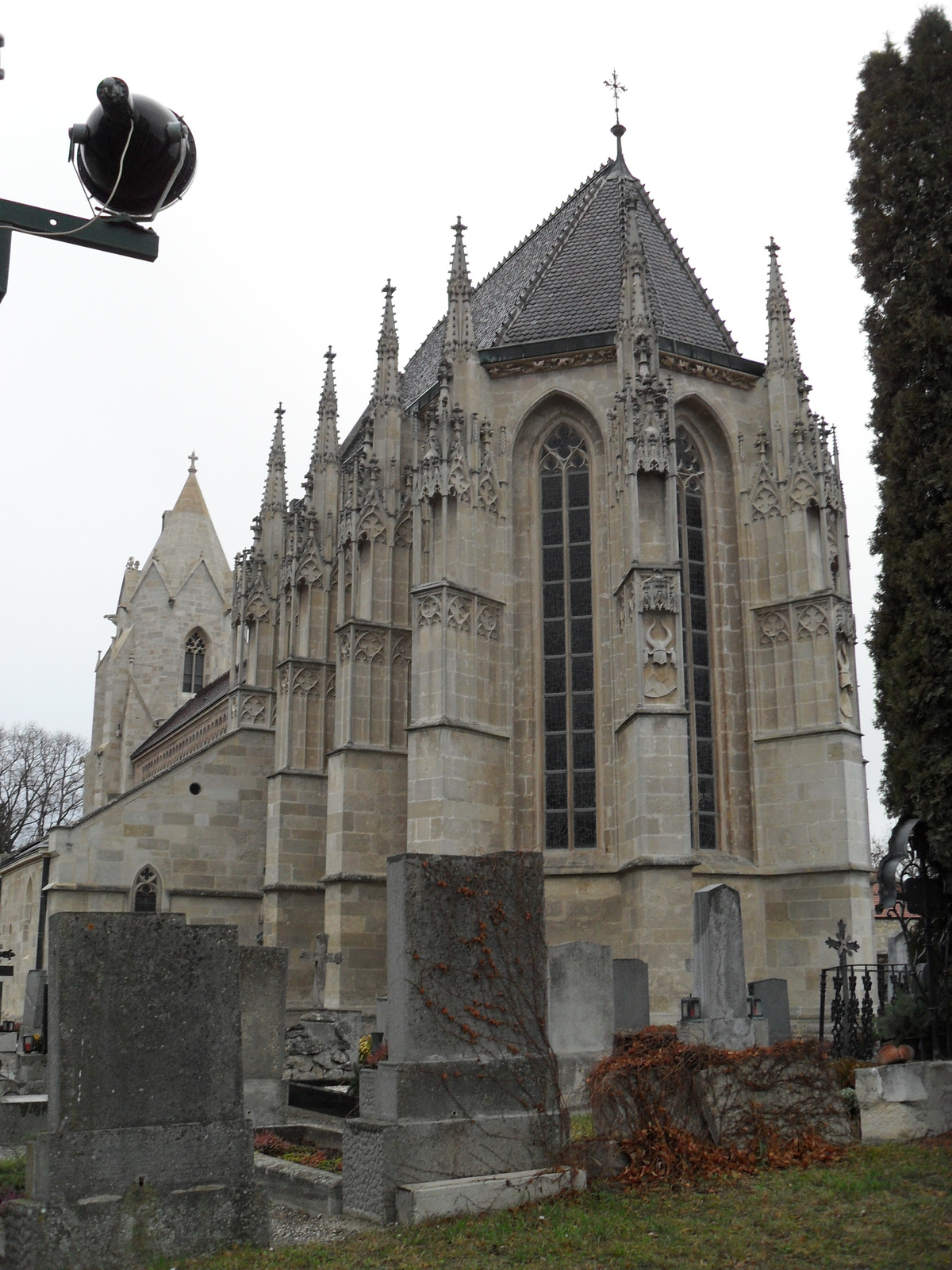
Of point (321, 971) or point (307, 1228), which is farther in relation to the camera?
point (321, 971)

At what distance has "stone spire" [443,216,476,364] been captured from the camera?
20938mm

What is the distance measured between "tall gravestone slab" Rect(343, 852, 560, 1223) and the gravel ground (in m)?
0.10

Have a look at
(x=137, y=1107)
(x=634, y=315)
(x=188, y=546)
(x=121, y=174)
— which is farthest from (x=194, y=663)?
(x=121, y=174)

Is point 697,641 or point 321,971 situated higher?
point 697,641

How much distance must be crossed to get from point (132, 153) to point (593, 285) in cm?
1980

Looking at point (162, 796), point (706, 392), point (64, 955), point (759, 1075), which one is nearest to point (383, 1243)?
point (64, 955)

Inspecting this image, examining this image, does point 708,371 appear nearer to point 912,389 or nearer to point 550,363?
point 550,363

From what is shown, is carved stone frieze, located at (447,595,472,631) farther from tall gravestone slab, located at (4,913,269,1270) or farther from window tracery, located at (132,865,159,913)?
tall gravestone slab, located at (4,913,269,1270)

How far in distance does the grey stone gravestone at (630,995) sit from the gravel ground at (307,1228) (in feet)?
20.1

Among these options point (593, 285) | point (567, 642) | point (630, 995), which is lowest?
point (630, 995)

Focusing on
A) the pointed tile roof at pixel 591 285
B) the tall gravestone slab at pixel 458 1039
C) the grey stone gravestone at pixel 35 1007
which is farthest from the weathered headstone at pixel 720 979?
the pointed tile roof at pixel 591 285

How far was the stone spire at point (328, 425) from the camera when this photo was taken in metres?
26.7

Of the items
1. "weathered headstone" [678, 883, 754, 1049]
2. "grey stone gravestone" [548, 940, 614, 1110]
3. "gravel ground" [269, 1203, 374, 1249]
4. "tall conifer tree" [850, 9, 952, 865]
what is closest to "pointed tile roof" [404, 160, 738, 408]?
"tall conifer tree" [850, 9, 952, 865]

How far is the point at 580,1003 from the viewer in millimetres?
11898
